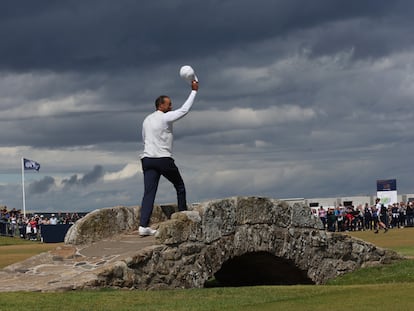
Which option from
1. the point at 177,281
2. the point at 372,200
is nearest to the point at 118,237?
the point at 177,281

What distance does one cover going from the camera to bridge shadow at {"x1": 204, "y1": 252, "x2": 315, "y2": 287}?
17734 mm

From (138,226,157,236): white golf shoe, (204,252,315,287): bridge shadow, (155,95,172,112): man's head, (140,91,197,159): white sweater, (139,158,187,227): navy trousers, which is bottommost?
(204,252,315,287): bridge shadow

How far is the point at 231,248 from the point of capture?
16.1 m

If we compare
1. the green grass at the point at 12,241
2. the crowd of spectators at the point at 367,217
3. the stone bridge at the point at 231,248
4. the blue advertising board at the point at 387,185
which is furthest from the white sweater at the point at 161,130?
the blue advertising board at the point at 387,185

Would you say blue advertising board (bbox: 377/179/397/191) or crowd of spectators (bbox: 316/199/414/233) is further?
blue advertising board (bbox: 377/179/397/191)

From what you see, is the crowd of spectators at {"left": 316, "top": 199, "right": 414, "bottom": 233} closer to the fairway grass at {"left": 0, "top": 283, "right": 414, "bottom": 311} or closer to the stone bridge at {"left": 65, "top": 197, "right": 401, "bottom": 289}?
the stone bridge at {"left": 65, "top": 197, "right": 401, "bottom": 289}

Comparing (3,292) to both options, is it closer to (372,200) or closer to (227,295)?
(227,295)

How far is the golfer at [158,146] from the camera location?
1488 centimetres

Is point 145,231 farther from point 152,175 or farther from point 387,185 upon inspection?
point 387,185

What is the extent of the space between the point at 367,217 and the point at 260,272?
40116 millimetres

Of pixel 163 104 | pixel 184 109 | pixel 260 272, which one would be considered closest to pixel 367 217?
pixel 260 272

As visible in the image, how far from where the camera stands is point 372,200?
86.5 meters

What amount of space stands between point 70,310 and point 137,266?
10.1 feet

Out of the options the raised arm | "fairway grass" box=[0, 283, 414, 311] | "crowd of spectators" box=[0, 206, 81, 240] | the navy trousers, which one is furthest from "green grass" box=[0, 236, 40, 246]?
"fairway grass" box=[0, 283, 414, 311]
